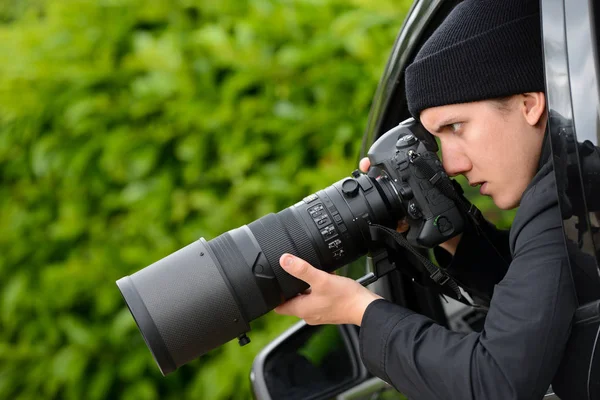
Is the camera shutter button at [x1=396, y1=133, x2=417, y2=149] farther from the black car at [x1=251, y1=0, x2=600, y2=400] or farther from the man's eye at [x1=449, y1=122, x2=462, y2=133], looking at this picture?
the black car at [x1=251, y1=0, x2=600, y2=400]

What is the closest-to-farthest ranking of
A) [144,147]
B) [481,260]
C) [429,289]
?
1. [481,260]
2. [429,289]
3. [144,147]

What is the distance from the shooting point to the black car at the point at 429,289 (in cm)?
125

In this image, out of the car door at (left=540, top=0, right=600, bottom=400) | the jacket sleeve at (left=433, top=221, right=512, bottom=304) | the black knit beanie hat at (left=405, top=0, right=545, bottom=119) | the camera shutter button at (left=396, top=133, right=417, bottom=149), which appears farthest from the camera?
the jacket sleeve at (left=433, top=221, right=512, bottom=304)

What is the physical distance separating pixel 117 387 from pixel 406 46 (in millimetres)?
2526

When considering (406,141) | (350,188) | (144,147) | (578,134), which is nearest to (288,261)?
(350,188)

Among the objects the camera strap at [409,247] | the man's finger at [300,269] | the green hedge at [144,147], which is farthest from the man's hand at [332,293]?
the green hedge at [144,147]

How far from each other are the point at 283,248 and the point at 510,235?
45cm

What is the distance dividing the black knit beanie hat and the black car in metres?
0.15

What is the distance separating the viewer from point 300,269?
1592mm

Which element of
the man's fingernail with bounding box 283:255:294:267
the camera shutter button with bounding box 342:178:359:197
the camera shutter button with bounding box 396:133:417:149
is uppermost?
the camera shutter button with bounding box 396:133:417:149

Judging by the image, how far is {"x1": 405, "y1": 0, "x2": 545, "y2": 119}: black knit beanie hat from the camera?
1435 mm

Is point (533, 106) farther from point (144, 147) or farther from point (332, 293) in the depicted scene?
point (144, 147)

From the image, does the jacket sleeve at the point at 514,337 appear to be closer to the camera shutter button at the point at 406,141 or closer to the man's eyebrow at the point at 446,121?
the man's eyebrow at the point at 446,121

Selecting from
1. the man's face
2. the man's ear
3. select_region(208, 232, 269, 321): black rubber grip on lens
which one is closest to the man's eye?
the man's face
